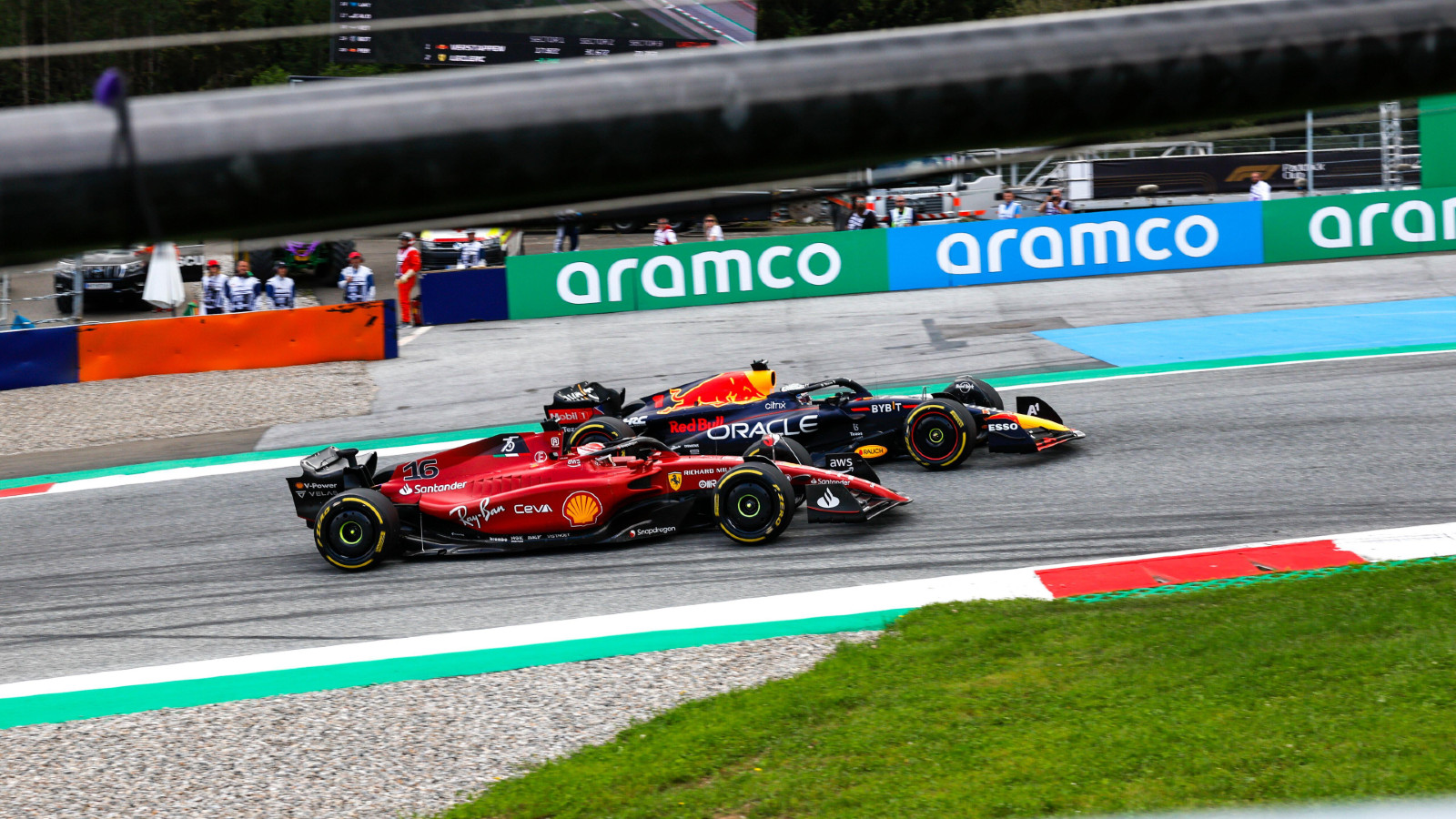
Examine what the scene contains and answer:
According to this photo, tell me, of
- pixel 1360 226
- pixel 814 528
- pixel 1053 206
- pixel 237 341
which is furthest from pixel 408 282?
pixel 1360 226

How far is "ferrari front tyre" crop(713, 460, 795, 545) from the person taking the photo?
9234 millimetres

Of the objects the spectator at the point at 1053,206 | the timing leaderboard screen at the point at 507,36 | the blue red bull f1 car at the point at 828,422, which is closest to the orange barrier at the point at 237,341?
the timing leaderboard screen at the point at 507,36

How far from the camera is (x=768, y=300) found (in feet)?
69.4

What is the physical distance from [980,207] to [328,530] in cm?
2192

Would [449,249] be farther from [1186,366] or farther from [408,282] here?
[1186,366]

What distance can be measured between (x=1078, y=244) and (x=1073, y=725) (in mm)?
17010

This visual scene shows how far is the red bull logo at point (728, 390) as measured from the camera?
11211 mm

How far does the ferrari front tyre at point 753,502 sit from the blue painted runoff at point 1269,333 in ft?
27.2

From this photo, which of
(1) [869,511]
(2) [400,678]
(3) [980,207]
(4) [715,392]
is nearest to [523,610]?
(2) [400,678]

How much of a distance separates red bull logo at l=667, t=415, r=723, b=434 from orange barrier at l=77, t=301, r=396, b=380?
9.21 metres

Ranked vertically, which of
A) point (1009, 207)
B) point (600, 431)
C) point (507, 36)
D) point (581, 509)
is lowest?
point (581, 509)

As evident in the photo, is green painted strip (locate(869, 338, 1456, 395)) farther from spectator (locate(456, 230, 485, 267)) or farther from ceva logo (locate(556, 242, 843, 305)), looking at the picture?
spectator (locate(456, 230, 485, 267))

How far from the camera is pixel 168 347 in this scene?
18.3 meters

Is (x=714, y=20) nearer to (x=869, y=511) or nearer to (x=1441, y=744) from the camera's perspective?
(x=869, y=511)
